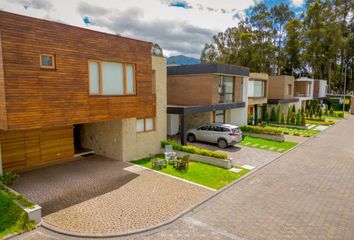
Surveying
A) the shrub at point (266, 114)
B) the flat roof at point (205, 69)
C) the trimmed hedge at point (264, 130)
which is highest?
the flat roof at point (205, 69)

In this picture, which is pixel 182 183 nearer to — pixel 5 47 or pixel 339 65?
pixel 5 47

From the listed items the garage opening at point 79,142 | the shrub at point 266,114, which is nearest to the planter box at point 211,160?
the garage opening at point 79,142

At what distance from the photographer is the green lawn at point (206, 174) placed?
1114 centimetres

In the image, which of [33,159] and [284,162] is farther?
[284,162]

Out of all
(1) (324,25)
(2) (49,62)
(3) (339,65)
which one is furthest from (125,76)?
(3) (339,65)

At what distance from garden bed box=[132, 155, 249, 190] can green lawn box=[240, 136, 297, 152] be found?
6.10 m

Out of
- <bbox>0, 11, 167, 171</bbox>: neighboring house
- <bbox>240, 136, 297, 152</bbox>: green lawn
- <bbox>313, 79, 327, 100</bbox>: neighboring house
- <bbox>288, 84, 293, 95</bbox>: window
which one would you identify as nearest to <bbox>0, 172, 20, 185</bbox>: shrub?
<bbox>0, 11, 167, 171</bbox>: neighboring house

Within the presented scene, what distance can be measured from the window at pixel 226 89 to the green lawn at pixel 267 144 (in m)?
3.81

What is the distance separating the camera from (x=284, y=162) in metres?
15.0

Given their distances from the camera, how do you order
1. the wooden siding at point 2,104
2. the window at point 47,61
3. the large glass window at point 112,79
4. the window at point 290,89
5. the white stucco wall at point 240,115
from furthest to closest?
the window at point 290,89 < the white stucco wall at point 240,115 < the large glass window at point 112,79 < the window at point 47,61 < the wooden siding at point 2,104

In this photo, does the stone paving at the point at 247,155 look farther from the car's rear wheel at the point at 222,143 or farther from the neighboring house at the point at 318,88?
the neighboring house at the point at 318,88

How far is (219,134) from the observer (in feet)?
58.6

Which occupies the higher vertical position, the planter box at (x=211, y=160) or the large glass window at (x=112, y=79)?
the large glass window at (x=112, y=79)

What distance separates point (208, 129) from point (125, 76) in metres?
8.77
